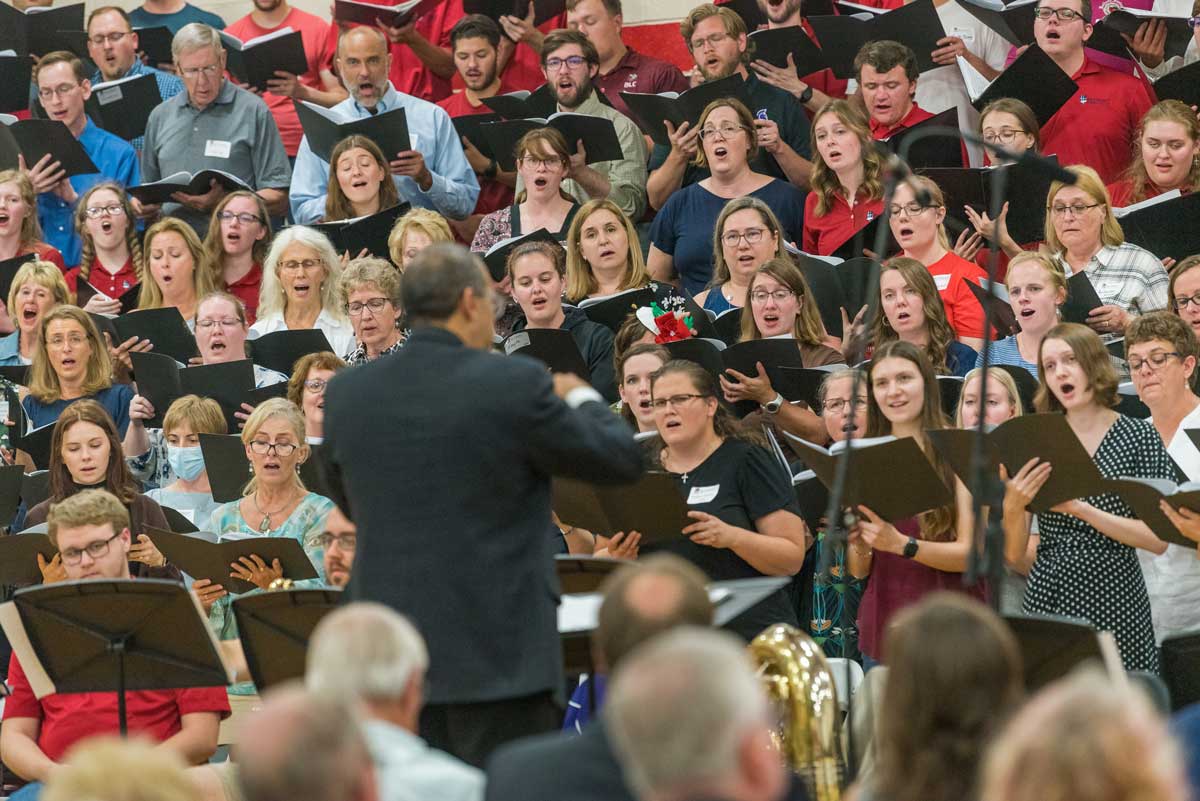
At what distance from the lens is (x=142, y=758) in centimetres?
235

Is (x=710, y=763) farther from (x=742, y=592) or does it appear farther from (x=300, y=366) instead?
(x=300, y=366)

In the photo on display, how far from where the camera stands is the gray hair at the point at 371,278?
24.6ft

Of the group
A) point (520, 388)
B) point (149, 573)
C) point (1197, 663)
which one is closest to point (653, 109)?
point (149, 573)

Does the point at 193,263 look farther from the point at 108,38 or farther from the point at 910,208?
the point at 910,208

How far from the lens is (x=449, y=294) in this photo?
12.6ft

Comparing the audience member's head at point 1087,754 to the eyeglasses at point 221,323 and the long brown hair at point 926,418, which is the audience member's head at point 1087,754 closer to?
the long brown hair at point 926,418

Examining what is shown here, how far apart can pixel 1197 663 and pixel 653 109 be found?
13.7 feet

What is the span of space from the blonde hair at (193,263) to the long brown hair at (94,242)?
467 millimetres

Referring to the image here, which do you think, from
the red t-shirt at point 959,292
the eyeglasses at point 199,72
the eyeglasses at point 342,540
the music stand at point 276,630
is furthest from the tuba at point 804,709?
the eyeglasses at point 199,72

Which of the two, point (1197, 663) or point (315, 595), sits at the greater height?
point (315, 595)

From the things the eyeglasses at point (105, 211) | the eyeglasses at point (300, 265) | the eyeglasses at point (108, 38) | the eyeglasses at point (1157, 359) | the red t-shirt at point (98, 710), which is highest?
the eyeglasses at point (108, 38)

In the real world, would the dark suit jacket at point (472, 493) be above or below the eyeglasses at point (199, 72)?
below

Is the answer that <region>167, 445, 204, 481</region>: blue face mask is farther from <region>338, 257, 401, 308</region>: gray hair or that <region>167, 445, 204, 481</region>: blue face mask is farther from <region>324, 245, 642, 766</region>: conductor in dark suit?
<region>324, 245, 642, 766</region>: conductor in dark suit

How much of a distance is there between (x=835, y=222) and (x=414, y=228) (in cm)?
182
